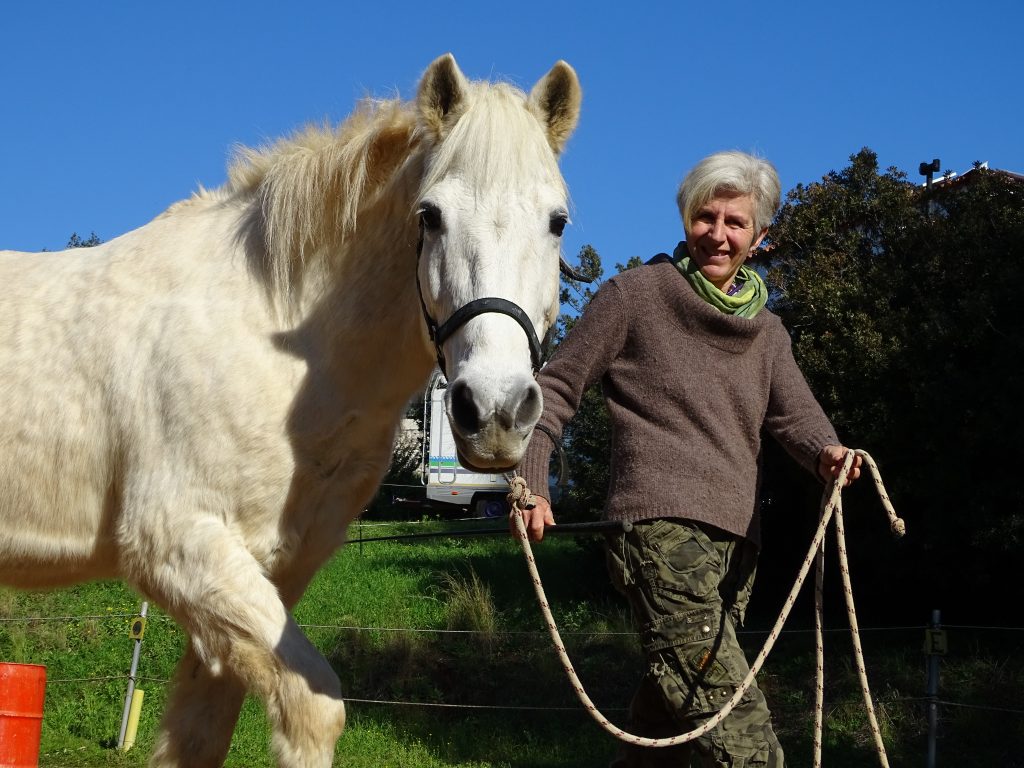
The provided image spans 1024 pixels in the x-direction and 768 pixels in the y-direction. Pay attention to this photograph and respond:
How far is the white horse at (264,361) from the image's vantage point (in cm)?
267

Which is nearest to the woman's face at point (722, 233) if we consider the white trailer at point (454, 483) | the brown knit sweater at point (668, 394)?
the brown knit sweater at point (668, 394)

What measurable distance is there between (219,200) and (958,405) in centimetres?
645

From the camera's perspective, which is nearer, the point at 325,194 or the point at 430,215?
the point at 430,215

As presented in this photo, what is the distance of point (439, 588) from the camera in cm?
1148

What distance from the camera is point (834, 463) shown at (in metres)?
3.16

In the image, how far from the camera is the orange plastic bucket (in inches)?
173

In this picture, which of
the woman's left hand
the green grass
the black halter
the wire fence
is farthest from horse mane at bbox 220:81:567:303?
the green grass

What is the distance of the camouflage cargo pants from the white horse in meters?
0.77

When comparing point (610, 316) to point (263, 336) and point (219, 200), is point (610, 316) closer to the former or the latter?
point (263, 336)

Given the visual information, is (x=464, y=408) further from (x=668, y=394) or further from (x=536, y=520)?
(x=668, y=394)

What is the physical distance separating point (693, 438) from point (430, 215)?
3.47ft

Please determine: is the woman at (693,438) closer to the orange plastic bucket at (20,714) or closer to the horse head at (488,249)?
the horse head at (488,249)

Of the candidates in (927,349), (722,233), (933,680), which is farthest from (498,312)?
(927,349)

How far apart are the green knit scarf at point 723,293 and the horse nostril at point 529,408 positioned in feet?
3.29
